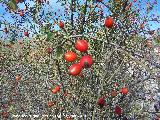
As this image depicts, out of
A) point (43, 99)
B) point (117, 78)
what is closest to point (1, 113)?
point (43, 99)

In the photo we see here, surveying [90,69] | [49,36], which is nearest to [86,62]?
[49,36]

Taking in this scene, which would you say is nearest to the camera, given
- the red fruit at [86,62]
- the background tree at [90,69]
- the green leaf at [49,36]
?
the green leaf at [49,36]

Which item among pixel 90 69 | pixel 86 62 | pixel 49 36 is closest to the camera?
pixel 49 36

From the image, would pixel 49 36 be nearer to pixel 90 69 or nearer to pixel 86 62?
pixel 86 62

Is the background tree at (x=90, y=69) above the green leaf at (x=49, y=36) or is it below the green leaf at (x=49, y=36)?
above

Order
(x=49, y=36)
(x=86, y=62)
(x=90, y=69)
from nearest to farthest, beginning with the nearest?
1. (x=49, y=36)
2. (x=86, y=62)
3. (x=90, y=69)

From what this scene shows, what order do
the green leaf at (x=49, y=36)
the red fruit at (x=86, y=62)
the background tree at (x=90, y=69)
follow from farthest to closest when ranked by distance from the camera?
the background tree at (x=90, y=69), the red fruit at (x=86, y=62), the green leaf at (x=49, y=36)

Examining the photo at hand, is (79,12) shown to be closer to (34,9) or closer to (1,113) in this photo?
(34,9)

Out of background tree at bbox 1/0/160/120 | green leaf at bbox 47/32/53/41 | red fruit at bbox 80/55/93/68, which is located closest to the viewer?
green leaf at bbox 47/32/53/41

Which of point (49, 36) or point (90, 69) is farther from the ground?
point (90, 69)

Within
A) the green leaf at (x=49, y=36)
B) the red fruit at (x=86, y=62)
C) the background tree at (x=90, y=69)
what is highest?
the background tree at (x=90, y=69)

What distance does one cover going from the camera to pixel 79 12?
24.0ft

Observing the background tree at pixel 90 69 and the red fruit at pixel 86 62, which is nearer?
the red fruit at pixel 86 62

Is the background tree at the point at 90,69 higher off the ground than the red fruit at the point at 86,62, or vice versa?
the background tree at the point at 90,69
